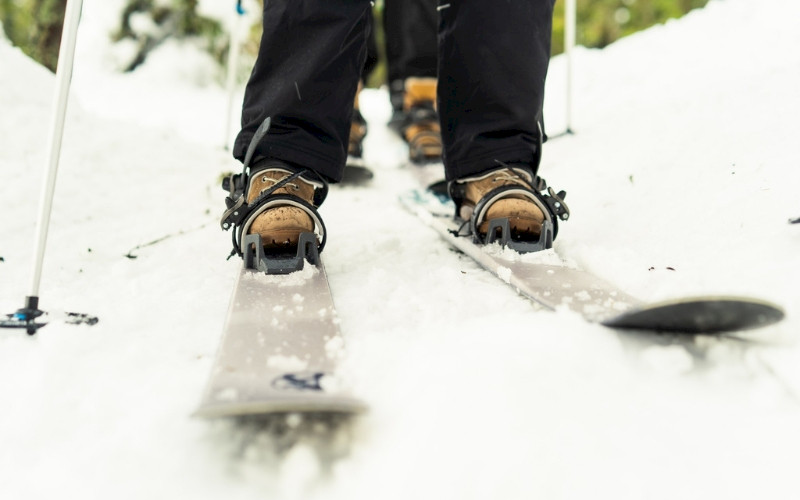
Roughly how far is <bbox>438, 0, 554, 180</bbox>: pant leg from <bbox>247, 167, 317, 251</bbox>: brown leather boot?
1.68ft

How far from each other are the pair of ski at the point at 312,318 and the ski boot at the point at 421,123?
1903 millimetres

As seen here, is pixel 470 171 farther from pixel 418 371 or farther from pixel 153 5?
pixel 153 5

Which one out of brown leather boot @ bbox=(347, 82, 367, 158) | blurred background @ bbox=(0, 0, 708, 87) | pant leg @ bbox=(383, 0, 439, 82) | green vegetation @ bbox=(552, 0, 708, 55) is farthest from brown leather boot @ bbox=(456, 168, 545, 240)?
green vegetation @ bbox=(552, 0, 708, 55)

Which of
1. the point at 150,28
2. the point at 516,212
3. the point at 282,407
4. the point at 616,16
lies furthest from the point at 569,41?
the point at 616,16

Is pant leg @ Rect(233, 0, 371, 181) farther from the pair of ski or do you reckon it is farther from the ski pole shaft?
the ski pole shaft

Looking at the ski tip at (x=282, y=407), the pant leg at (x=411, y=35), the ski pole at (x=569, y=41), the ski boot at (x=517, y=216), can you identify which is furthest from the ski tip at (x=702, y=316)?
the pant leg at (x=411, y=35)

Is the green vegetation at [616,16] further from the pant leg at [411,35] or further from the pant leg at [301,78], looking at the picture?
the pant leg at [301,78]

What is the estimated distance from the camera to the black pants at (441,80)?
4.45 feet

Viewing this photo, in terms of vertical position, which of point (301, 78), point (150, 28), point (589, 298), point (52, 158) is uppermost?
point (150, 28)

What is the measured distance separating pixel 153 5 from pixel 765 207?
6885mm

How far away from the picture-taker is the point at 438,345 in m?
0.89

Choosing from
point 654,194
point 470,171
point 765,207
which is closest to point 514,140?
point 470,171

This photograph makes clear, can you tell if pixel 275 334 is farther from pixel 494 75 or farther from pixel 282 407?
pixel 494 75

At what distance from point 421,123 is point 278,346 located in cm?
277
